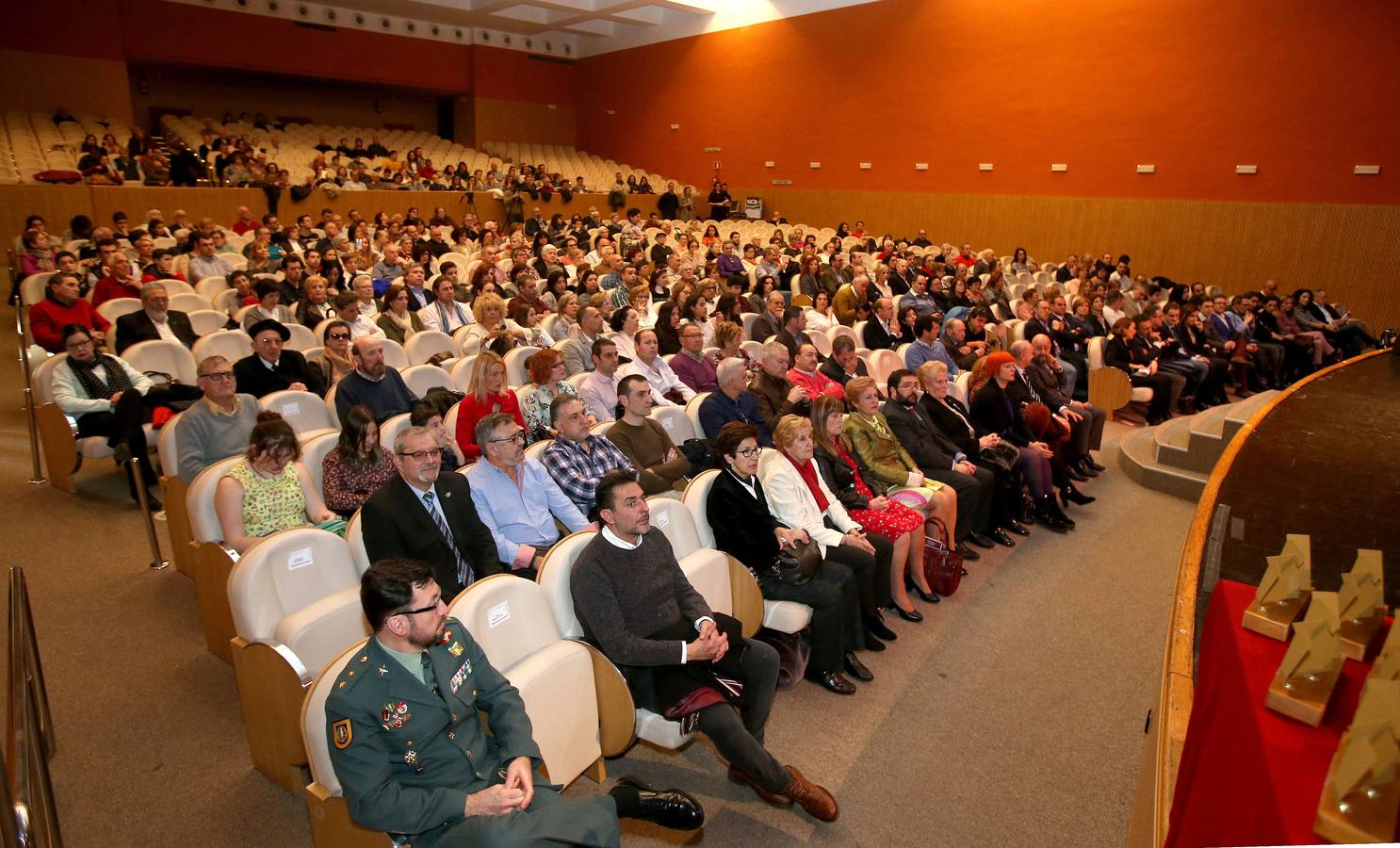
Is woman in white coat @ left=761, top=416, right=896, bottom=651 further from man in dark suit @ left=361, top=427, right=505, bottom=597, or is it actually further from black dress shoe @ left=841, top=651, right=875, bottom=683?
man in dark suit @ left=361, top=427, right=505, bottom=597

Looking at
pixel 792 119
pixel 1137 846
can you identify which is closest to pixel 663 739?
pixel 1137 846

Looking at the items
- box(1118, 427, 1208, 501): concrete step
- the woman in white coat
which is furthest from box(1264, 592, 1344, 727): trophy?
box(1118, 427, 1208, 501): concrete step

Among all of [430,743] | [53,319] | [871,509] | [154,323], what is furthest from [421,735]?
[53,319]

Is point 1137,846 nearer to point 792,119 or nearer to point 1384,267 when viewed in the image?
point 1384,267

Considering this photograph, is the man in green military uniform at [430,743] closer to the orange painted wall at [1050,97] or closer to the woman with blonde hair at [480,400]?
the woman with blonde hair at [480,400]

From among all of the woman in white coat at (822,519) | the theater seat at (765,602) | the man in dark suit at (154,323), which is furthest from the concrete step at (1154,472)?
the man in dark suit at (154,323)

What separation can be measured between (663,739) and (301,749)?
1126mm

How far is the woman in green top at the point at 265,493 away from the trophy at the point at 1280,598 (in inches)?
122

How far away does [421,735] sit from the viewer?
78.1 inches

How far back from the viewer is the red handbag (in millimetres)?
4066

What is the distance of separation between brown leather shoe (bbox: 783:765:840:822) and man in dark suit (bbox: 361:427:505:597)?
138 cm

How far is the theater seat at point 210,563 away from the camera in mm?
3062

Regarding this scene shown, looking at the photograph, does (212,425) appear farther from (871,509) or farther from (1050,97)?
(1050,97)

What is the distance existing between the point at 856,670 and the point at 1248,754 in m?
2.22
